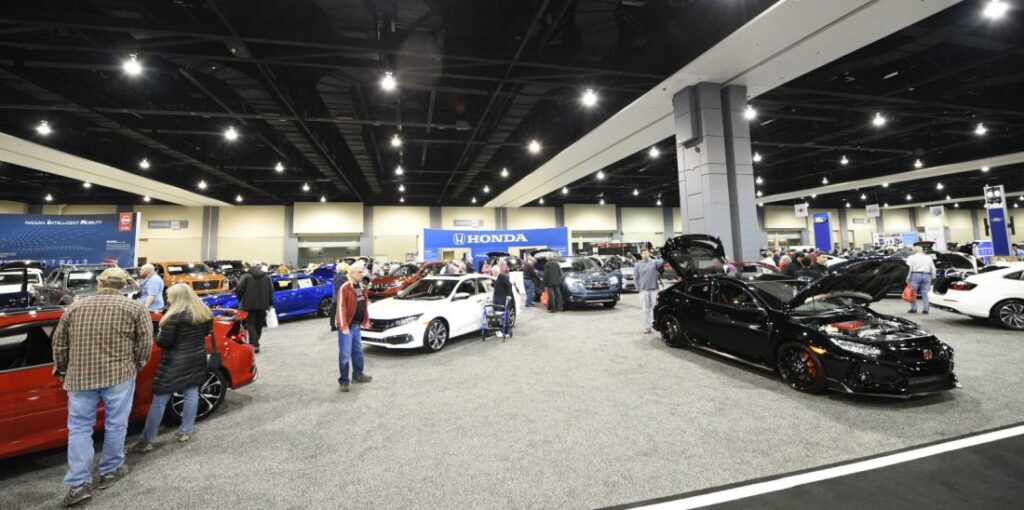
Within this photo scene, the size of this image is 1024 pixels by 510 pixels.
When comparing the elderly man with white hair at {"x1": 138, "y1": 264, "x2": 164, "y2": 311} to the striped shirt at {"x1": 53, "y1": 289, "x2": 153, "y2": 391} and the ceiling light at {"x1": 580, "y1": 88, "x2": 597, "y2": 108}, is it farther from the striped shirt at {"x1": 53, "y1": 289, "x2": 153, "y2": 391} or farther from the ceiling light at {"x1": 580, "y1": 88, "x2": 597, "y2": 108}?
the ceiling light at {"x1": 580, "y1": 88, "x2": 597, "y2": 108}

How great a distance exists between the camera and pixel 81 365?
263 cm

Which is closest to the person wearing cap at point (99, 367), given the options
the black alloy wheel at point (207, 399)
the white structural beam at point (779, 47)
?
the black alloy wheel at point (207, 399)

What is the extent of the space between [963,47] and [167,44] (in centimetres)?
1772

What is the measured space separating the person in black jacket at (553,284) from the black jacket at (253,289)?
669 cm

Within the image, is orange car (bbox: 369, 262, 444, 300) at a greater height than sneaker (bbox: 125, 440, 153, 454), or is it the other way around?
orange car (bbox: 369, 262, 444, 300)

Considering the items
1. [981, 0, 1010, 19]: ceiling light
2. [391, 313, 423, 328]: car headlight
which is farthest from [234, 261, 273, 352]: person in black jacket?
[981, 0, 1010, 19]: ceiling light

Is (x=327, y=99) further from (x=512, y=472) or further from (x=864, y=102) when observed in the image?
(x=864, y=102)

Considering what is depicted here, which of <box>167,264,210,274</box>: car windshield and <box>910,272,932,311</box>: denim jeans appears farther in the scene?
<box>167,264,210,274</box>: car windshield

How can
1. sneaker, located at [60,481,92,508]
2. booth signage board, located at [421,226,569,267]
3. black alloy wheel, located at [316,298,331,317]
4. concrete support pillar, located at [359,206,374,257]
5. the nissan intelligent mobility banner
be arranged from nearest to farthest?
sneaker, located at [60,481,92,508] < black alloy wheel, located at [316,298,331,317] < the nissan intelligent mobility banner < booth signage board, located at [421,226,569,267] < concrete support pillar, located at [359,206,374,257]

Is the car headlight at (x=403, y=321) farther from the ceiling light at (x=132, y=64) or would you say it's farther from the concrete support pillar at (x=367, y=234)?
the concrete support pillar at (x=367, y=234)

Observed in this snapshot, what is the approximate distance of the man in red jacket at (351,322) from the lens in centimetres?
485

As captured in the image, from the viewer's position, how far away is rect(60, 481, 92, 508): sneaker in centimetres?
258

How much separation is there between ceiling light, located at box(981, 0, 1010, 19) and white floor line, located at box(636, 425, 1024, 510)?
834 cm

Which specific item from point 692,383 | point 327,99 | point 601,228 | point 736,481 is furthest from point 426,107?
point 601,228
